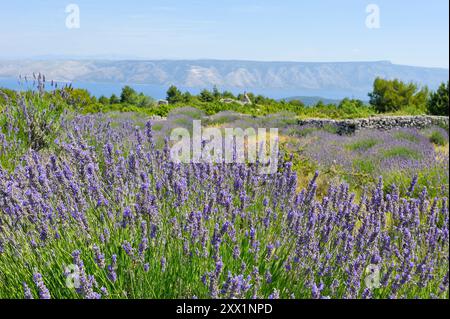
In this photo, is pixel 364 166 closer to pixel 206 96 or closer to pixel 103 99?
pixel 206 96

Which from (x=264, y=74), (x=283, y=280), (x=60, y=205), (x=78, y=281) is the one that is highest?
(x=264, y=74)

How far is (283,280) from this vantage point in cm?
210

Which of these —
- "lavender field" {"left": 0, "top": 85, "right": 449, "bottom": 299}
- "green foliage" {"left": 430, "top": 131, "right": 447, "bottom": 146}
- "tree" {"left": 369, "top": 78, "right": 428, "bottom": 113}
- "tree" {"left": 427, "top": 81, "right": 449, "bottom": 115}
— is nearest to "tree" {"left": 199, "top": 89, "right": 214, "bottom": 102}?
"tree" {"left": 369, "top": 78, "right": 428, "bottom": 113}

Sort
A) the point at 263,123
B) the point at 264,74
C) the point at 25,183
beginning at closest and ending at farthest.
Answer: the point at 25,183
the point at 263,123
the point at 264,74

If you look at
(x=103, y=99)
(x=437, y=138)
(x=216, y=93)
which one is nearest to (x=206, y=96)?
(x=216, y=93)

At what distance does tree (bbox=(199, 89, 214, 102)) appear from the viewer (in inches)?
858

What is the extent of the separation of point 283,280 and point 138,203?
0.81 meters

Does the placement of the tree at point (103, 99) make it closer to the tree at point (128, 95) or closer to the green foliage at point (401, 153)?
the tree at point (128, 95)

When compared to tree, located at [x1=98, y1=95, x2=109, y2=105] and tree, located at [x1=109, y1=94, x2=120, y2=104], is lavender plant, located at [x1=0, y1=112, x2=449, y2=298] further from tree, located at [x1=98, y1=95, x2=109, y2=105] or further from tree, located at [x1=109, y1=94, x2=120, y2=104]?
tree, located at [x1=109, y1=94, x2=120, y2=104]

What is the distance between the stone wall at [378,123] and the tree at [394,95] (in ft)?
30.2

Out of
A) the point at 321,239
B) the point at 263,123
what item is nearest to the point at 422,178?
the point at 321,239

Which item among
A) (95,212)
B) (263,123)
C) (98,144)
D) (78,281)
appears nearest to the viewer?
(78,281)

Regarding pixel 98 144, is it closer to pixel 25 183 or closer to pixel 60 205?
pixel 25 183

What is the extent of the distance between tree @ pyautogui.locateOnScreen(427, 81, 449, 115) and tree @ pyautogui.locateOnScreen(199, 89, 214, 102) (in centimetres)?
1017
